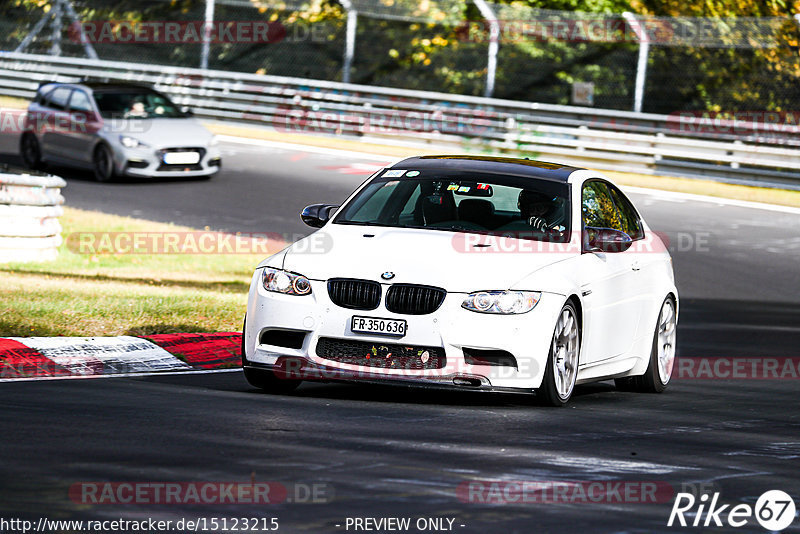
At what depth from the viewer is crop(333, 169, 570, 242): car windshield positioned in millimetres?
10344

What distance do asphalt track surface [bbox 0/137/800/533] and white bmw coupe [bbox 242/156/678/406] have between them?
26 centimetres

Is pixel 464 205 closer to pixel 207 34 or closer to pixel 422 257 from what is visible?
pixel 422 257

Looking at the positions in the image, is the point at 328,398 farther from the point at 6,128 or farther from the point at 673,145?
the point at 6,128

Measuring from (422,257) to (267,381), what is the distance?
1.34 meters

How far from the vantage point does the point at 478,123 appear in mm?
30500

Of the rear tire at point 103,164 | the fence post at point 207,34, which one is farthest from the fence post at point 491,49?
the rear tire at point 103,164

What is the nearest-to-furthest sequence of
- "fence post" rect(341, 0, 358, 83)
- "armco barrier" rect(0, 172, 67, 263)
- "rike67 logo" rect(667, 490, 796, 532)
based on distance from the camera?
1. "rike67 logo" rect(667, 490, 796, 532)
2. "armco barrier" rect(0, 172, 67, 263)
3. "fence post" rect(341, 0, 358, 83)

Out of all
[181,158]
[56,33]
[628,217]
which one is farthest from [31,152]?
[628,217]

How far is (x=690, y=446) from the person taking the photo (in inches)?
336

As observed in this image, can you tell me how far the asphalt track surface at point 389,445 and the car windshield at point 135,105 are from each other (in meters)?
15.1

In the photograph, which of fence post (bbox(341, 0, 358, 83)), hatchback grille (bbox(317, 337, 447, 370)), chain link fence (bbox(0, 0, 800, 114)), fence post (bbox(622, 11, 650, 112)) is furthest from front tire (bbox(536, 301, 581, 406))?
fence post (bbox(341, 0, 358, 83))

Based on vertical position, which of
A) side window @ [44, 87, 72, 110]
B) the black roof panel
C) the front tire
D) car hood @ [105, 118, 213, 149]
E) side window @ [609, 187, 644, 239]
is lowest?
car hood @ [105, 118, 213, 149]

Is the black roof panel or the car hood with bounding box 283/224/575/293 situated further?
the black roof panel

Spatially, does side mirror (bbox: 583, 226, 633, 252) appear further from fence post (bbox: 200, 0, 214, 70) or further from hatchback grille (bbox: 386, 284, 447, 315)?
fence post (bbox: 200, 0, 214, 70)
